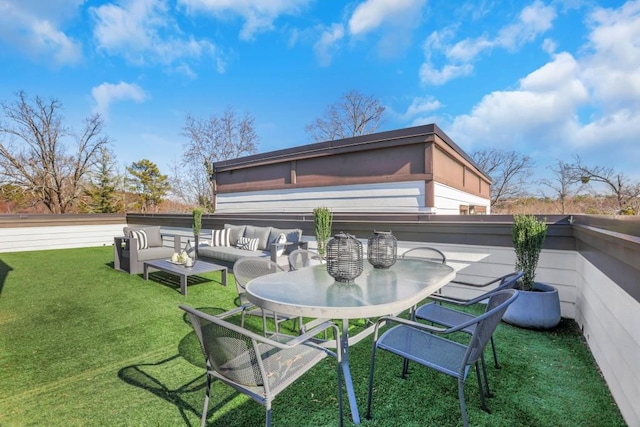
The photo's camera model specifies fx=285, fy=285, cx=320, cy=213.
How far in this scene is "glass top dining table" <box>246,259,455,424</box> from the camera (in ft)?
4.71

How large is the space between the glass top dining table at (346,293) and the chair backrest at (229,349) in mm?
250

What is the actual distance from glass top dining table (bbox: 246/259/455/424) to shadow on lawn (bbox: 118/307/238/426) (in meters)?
0.86

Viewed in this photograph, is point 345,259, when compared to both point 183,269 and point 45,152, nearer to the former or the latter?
point 183,269

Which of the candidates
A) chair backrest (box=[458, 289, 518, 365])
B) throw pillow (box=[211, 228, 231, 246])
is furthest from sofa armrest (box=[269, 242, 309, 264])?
chair backrest (box=[458, 289, 518, 365])

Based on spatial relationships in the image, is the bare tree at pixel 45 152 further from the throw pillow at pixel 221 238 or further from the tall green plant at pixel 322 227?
the tall green plant at pixel 322 227

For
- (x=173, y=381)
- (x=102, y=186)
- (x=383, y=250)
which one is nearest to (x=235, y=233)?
(x=173, y=381)

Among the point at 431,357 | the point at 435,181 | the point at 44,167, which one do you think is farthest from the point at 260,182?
the point at 44,167

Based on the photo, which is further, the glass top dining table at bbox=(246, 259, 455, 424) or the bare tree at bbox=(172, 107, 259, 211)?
the bare tree at bbox=(172, 107, 259, 211)

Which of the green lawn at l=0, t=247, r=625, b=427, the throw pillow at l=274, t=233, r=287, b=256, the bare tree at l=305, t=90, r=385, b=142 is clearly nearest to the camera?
the green lawn at l=0, t=247, r=625, b=427

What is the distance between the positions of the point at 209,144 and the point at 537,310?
14461mm

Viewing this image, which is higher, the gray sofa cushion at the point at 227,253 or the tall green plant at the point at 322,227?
the tall green plant at the point at 322,227

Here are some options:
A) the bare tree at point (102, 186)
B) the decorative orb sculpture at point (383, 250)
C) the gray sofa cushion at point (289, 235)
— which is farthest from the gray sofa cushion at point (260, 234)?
the bare tree at point (102, 186)

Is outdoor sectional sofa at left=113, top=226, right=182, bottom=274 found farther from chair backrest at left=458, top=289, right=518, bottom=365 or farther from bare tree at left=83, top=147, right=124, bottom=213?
bare tree at left=83, top=147, right=124, bottom=213

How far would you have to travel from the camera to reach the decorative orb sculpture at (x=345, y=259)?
196 cm
